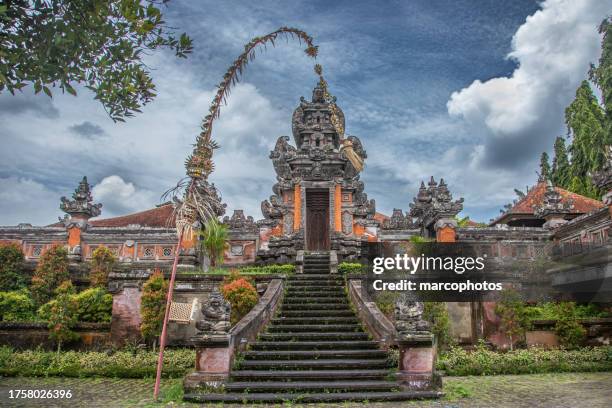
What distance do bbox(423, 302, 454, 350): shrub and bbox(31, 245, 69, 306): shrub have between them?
10199 millimetres

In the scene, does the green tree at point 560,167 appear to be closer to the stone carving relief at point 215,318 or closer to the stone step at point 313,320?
the stone step at point 313,320

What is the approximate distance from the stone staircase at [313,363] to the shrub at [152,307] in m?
2.58

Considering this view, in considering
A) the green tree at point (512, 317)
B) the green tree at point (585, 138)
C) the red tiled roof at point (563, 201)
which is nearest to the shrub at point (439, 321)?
the green tree at point (512, 317)

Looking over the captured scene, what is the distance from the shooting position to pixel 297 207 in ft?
59.4

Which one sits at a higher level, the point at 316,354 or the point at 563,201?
the point at 563,201

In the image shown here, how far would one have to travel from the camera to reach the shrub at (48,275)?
1295 cm

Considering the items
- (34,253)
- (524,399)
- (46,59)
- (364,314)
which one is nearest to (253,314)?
(364,314)

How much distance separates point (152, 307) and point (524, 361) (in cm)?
837

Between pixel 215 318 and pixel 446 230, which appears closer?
pixel 215 318

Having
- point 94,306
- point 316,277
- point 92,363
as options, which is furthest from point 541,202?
point 92,363

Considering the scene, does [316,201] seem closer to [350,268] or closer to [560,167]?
[350,268]

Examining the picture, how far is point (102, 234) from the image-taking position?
16.9m

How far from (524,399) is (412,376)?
5.65ft

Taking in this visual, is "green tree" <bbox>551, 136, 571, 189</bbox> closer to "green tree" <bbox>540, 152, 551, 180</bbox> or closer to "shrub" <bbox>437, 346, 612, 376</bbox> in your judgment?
"green tree" <bbox>540, 152, 551, 180</bbox>
